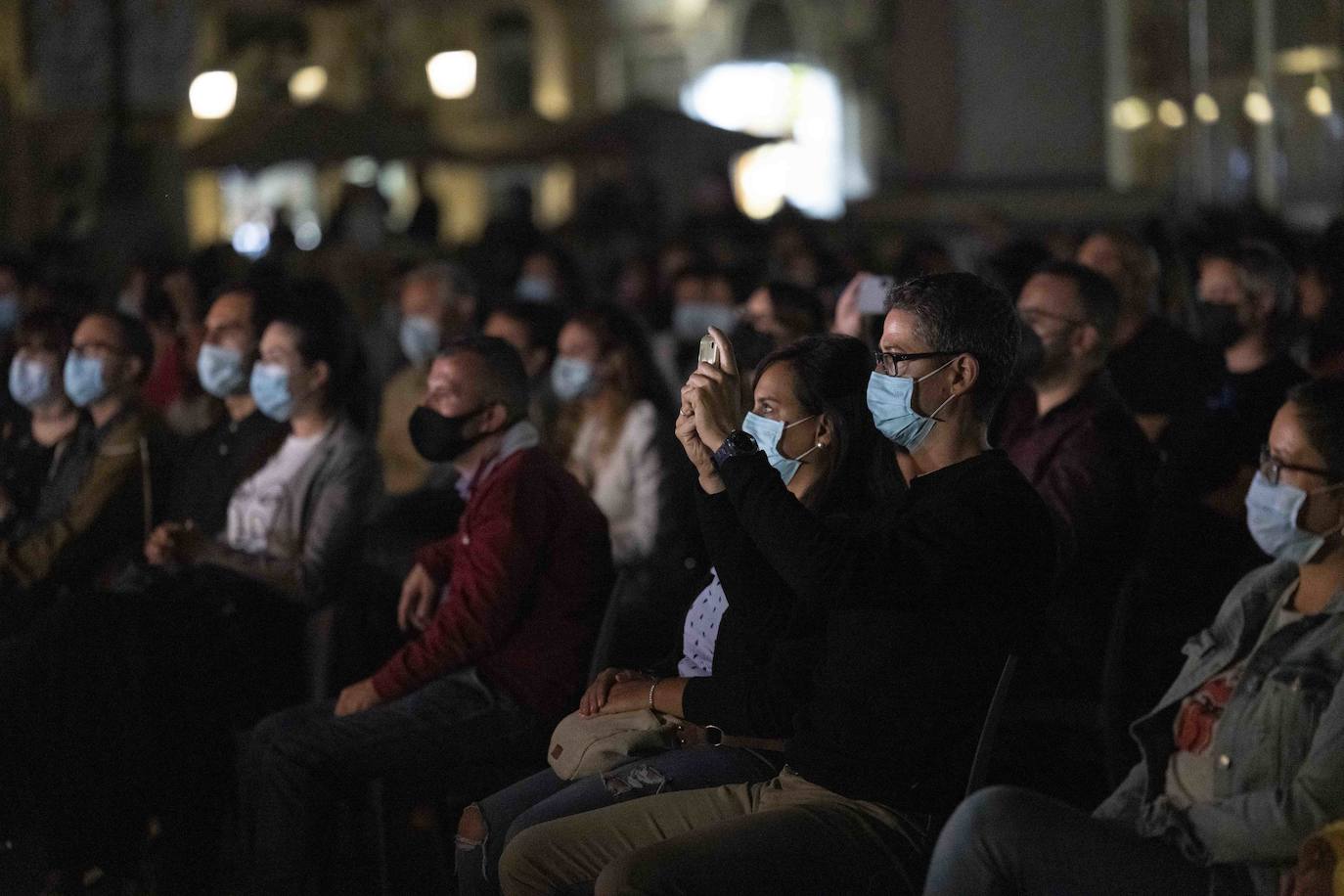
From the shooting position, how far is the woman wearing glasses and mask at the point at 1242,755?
3621 mm

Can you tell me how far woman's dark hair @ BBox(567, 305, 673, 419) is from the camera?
7395mm


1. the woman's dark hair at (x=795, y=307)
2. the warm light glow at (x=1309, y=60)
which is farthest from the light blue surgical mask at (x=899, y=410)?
the warm light glow at (x=1309, y=60)

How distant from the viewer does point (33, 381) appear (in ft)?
22.3

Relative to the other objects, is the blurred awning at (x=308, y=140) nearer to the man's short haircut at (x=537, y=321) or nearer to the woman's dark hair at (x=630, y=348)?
the man's short haircut at (x=537, y=321)

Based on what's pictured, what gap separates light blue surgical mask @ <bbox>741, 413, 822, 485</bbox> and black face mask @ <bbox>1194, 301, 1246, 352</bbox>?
3.11m

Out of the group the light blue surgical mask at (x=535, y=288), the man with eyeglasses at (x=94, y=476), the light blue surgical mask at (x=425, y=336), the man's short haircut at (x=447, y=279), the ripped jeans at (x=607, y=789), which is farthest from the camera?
the light blue surgical mask at (x=535, y=288)

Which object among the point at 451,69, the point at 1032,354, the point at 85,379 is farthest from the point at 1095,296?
the point at 451,69

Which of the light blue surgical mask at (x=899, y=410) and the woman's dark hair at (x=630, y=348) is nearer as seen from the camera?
the light blue surgical mask at (x=899, y=410)

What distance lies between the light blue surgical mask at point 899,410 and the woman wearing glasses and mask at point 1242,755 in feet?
2.44

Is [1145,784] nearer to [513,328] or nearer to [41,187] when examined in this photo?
[513,328]

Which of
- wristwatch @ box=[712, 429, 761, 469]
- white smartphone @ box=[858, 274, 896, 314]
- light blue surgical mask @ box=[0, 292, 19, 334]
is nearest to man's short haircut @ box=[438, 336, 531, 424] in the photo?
white smartphone @ box=[858, 274, 896, 314]

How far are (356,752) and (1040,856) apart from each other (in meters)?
2.07

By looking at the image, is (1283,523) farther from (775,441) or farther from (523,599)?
(523,599)

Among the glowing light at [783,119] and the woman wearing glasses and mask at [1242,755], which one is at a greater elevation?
the glowing light at [783,119]
